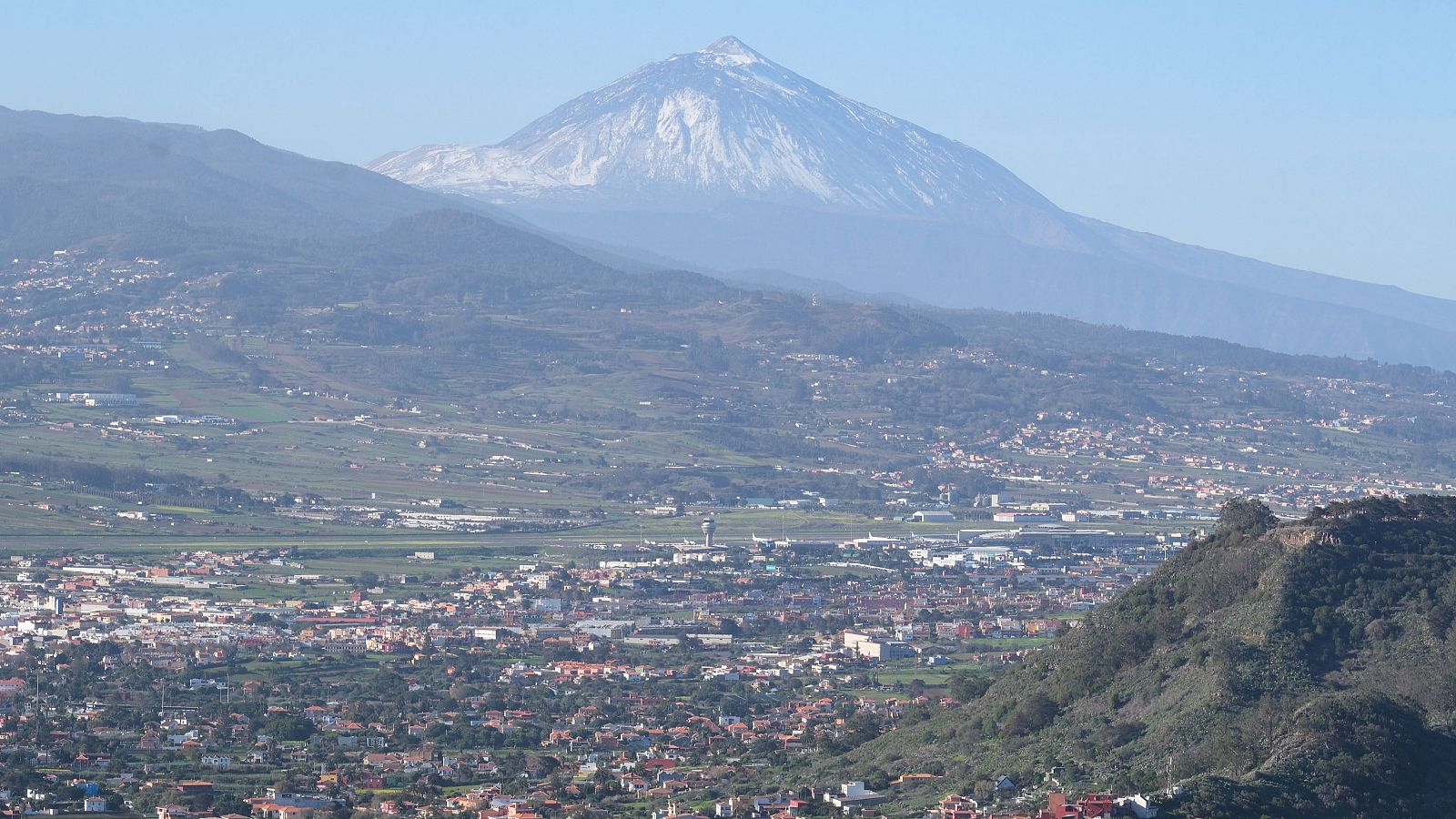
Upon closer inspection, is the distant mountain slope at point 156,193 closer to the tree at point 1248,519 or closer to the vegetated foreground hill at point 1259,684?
the tree at point 1248,519

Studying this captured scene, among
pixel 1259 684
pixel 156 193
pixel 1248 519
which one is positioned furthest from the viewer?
pixel 156 193

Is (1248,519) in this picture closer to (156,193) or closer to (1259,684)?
(1259,684)

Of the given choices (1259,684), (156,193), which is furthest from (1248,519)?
(156,193)

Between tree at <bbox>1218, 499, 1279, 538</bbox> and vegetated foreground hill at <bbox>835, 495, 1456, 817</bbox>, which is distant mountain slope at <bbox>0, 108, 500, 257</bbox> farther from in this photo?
vegetated foreground hill at <bbox>835, 495, 1456, 817</bbox>

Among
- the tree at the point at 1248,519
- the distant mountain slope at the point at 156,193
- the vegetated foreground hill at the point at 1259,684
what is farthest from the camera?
the distant mountain slope at the point at 156,193

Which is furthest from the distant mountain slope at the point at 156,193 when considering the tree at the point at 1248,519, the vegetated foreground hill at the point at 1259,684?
the vegetated foreground hill at the point at 1259,684

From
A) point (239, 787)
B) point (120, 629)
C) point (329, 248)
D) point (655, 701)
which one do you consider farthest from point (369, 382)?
point (239, 787)

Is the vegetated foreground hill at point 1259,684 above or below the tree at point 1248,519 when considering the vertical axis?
below
